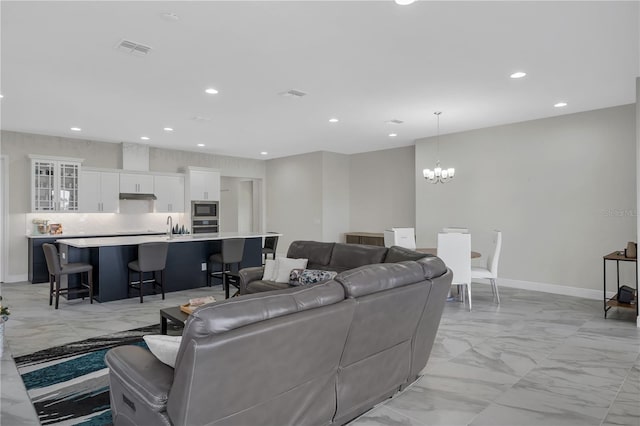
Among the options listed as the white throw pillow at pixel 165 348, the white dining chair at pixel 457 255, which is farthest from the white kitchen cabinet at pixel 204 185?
the white throw pillow at pixel 165 348

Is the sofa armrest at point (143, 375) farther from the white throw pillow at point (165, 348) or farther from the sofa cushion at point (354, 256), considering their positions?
the sofa cushion at point (354, 256)

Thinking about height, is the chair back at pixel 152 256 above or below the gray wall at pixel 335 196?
below

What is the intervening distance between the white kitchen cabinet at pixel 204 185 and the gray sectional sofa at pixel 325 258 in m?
4.43

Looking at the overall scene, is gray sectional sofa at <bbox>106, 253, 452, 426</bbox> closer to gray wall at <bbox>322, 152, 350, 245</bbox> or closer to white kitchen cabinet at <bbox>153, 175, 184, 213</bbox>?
gray wall at <bbox>322, 152, 350, 245</bbox>

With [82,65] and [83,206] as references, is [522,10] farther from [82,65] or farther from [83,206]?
[83,206]

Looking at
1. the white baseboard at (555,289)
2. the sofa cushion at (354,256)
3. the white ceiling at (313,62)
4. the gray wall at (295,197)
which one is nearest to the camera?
the white ceiling at (313,62)

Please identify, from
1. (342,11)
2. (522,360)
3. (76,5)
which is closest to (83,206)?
(76,5)

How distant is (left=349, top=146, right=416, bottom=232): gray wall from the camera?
8.54 metres

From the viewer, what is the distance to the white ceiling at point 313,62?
2.85 meters

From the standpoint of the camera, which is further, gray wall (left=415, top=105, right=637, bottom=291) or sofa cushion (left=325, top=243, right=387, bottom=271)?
gray wall (left=415, top=105, right=637, bottom=291)

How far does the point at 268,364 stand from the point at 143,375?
56cm

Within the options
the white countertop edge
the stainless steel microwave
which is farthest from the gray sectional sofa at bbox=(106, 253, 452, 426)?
the stainless steel microwave

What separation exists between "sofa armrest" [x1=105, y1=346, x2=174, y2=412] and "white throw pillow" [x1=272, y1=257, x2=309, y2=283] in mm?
2662

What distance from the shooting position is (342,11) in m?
2.81
